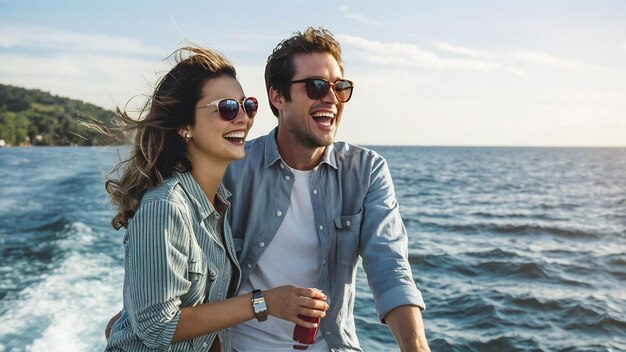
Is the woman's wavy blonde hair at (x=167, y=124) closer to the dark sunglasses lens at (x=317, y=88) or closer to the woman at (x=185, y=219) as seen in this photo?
the woman at (x=185, y=219)

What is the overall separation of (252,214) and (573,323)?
21.4 ft

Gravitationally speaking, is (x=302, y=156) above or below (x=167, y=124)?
below

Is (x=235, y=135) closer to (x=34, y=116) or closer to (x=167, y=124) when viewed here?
(x=167, y=124)

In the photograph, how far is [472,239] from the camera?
14711 mm

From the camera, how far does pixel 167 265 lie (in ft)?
7.90

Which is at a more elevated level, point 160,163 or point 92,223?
point 160,163

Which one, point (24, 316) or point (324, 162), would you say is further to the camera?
point (24, 316)

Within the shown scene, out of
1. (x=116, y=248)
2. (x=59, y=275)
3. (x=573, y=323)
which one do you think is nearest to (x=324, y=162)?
(x=573, y=323)

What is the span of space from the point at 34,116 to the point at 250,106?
108485 millimetres

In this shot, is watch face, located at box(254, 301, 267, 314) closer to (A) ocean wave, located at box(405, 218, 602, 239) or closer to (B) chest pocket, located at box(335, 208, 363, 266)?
(B) chest pocket, located at box(335, 208, 363, 266)

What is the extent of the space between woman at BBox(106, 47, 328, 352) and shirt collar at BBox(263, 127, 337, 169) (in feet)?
1.81

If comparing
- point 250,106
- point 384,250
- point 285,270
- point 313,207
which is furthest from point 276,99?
point 384,250

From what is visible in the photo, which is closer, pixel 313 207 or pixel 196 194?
pixel 196 194

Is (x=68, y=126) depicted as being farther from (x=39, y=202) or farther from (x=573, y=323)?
(x=573, y=323)
